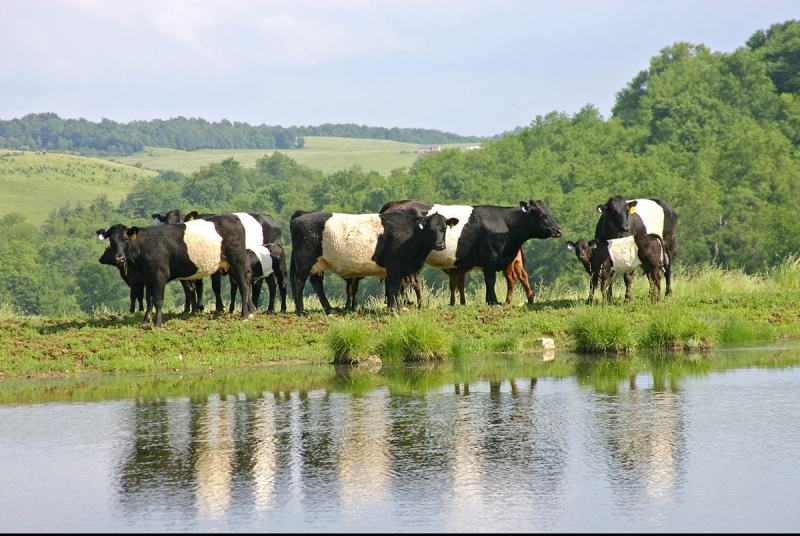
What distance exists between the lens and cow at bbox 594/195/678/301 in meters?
23.3

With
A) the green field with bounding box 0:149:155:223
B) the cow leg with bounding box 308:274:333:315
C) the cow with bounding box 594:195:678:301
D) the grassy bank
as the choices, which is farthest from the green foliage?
the green field with bounding box 0:149:155:223

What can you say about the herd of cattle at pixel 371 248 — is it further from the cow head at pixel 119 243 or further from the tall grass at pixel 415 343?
the tall grass at pixel 415 343

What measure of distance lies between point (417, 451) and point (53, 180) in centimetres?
16272

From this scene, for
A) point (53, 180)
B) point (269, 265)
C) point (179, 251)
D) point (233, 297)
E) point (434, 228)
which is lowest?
point (233, 297)

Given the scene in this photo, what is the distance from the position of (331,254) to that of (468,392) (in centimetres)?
717

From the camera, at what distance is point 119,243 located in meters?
20.5

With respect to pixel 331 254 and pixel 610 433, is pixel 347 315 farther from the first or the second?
pixel 610 433

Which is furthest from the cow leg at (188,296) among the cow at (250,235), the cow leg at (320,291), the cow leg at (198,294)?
the cow leg at (320,291)

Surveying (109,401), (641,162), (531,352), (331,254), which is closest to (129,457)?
(109,401)

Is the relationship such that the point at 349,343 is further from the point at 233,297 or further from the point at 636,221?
the point at 636,221

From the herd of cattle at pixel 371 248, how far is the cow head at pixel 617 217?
0.02m

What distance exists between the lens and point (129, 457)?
1202 centimetres

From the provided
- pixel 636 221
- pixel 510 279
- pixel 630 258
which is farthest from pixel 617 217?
pixel 510 279

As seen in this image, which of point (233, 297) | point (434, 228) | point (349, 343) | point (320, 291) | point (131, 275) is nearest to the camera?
point (349, 343)
